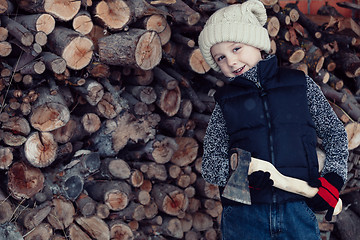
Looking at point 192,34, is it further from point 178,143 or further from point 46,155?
point 46,155

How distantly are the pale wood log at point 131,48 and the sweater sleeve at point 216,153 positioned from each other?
0.77 m

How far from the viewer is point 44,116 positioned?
2.66 meters

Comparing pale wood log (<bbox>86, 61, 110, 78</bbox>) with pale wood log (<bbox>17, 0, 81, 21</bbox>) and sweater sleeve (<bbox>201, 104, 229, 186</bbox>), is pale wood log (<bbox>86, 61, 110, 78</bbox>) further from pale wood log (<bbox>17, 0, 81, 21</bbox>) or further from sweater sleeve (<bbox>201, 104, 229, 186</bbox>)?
sweater sleeve (<bbox>201, 104, 229, 186</bbox>)

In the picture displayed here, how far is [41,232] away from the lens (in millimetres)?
2719

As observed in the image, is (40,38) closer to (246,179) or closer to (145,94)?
(145,94)

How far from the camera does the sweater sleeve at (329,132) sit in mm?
2139

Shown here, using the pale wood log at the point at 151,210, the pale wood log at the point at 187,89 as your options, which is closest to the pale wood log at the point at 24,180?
Result: the pale wood log at the point at 151,210

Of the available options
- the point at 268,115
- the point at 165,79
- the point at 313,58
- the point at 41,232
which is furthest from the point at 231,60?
the point at 313,58

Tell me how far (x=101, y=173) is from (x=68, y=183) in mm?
275

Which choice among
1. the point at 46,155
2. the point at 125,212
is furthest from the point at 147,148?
the point at 46,155

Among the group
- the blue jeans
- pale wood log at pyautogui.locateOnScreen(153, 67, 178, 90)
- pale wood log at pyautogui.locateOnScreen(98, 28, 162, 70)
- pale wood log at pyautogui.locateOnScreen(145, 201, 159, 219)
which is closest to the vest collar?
the blue jeans

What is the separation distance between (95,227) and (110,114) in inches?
30.9

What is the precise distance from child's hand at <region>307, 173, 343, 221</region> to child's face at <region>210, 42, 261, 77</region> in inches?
27.0

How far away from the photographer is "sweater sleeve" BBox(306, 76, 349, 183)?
2.14 meters
